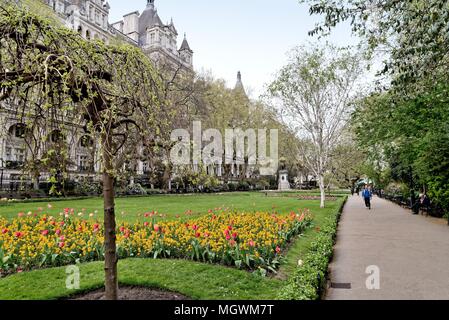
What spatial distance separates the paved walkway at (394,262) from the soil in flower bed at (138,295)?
2.63 m

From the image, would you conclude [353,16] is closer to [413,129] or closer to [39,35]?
[39,35]

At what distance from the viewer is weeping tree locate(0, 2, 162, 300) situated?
3.52 meters

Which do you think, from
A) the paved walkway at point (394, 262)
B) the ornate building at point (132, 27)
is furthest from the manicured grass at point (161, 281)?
the ornate building at point (132, 27)

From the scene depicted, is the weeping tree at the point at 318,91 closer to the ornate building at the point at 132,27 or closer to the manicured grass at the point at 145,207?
the manicured grass at the point at 145,207

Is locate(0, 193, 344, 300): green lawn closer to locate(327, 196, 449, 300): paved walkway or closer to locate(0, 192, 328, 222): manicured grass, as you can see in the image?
locate(327, 196, 449, 300): paved walkway

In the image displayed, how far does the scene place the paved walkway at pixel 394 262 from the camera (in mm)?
5758

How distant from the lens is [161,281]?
5664 mm

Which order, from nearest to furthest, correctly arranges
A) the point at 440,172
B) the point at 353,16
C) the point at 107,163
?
the point at 107,163 < the point at 353,16 < the point at 440,172

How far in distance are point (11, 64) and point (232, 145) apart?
36.3 metres

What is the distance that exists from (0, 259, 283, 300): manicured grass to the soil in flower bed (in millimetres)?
93

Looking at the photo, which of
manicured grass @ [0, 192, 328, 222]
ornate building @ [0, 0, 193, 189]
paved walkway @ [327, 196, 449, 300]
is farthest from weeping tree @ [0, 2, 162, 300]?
ornate building @ [0, 0, 193, 189]

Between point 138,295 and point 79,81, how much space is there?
3388 mm

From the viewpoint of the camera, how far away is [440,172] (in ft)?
49.4
